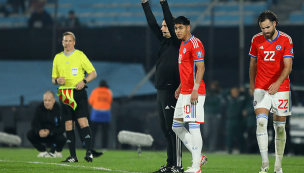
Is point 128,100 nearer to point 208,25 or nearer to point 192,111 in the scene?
point 208,25

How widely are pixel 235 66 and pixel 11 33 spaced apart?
6.50 meters

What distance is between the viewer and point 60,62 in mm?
7707

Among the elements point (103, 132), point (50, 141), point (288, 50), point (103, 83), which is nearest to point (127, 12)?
point (103, 83)

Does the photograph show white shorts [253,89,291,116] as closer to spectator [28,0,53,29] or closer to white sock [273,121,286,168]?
white sock [273,121,286,168]

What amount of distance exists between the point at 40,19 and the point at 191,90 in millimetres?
10107

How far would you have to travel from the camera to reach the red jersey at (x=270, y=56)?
5910 millimetres

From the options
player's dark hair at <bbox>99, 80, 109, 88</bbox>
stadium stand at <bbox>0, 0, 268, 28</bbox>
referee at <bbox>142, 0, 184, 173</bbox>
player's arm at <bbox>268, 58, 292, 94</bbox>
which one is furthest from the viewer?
stadium stand at <bbox>0, 0, 268, 28</bbox>

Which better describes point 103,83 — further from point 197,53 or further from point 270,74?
point 197,53

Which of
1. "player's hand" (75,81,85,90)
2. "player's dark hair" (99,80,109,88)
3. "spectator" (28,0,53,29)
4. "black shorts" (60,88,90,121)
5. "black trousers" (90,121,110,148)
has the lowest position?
"black trousers" (90,121,110,148)

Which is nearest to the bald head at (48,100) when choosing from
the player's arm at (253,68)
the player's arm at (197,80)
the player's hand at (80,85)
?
the player's hand at (80,85)

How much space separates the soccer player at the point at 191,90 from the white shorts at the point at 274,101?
29.7 inches

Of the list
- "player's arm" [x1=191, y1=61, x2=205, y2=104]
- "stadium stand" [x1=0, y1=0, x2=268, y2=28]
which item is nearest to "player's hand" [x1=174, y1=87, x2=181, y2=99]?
"player's arm" [x1=191, y1=61, x2=205, y2=104]

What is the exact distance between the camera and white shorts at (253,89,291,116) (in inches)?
236

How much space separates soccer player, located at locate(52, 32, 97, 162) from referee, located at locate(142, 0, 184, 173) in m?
1.78
